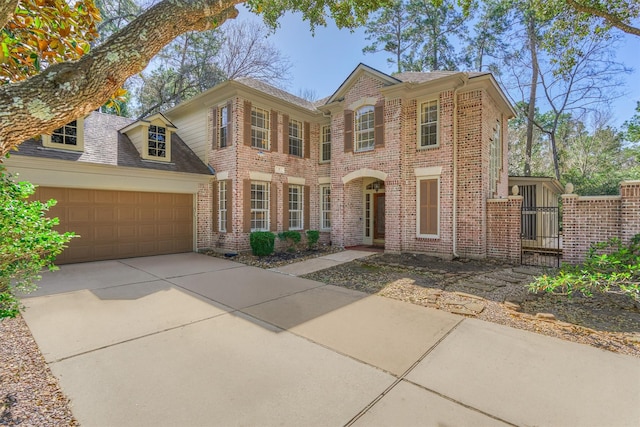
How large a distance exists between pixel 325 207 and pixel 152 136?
7.49 m

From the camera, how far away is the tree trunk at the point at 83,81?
2.24m

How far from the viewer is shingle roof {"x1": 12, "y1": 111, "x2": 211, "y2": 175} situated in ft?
27.8

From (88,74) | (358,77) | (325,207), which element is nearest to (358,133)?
(358,77)

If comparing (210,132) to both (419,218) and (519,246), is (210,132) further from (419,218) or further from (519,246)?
(519,246)

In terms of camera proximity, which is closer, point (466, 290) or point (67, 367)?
point (67, 367)

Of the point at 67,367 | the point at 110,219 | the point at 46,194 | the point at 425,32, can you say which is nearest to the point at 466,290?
the point at 67,367

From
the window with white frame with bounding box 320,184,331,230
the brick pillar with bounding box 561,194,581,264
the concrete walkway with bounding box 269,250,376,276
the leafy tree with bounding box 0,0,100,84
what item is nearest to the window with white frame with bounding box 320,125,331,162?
the window with white frame with bounding box 320,184,331,230

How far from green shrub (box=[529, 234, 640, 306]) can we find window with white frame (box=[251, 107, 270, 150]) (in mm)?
9569

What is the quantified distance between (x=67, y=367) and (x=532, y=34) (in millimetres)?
25598

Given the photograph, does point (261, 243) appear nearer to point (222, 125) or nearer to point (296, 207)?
point (296, 207)

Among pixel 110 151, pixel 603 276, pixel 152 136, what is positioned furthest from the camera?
pixel 152 136

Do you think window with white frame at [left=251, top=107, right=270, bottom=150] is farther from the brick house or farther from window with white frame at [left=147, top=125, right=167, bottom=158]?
window with white frame at [left=147, top=125, right=167, bottom=158]

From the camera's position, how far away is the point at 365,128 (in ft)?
37.4

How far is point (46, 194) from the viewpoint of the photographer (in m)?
8.30
